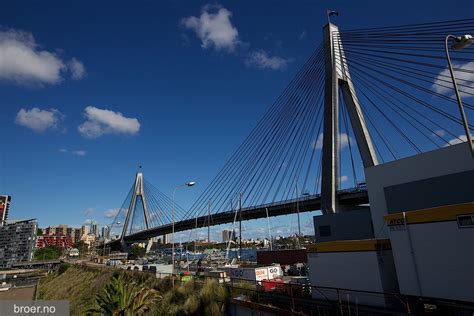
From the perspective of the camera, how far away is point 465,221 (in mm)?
12289

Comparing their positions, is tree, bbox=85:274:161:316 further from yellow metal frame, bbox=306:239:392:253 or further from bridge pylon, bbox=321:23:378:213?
bridge pylon, bbox=321:23:378:213

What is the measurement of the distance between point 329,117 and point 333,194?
23.2 ft

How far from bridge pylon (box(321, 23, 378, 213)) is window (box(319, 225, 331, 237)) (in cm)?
158

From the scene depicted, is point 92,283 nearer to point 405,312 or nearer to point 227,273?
point 227,273

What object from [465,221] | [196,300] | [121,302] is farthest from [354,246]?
[121,302]

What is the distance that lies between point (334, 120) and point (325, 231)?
10.3m

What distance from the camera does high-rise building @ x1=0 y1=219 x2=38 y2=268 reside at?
9444 cm

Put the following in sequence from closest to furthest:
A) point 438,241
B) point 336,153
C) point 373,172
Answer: point 438,241, point 373,172, point 336,153

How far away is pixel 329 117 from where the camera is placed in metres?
31.4

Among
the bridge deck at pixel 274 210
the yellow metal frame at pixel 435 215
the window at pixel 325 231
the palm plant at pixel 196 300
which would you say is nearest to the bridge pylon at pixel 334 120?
the window at pixel 325 231

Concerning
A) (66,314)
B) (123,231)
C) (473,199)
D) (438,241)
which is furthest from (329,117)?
(123,231)

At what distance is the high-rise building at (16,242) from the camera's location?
94.4m

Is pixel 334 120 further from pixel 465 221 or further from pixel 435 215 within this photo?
pixel 465 221

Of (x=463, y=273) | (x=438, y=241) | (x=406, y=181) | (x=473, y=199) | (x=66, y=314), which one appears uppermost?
(x=406, y=181)
